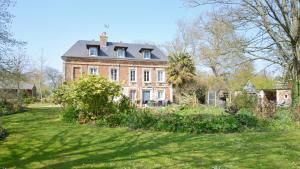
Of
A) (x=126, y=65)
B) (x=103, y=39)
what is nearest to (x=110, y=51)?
(x=103, y=39)

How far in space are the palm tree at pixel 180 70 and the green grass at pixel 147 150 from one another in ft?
87.8

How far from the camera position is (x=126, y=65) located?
42.5m

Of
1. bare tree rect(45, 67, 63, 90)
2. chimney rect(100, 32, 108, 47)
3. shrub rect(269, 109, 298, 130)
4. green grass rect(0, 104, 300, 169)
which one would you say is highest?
chimney rect(100, 32, 108, 47)

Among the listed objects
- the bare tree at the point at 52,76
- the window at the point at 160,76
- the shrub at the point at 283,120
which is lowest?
the shrub at the point at 283,120

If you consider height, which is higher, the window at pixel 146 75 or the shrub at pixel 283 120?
the window at pixel 146 75

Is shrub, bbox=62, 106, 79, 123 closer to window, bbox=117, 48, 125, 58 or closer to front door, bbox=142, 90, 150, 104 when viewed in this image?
window, bbox=117, 48, 125, 58

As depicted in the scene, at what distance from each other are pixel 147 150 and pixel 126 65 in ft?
112

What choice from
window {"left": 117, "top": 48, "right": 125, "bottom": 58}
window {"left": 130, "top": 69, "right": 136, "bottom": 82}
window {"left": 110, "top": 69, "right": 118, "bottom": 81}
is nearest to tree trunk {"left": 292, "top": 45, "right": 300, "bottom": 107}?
window {"left": 130, "top": 69, "right": 136, "bottom": 82}

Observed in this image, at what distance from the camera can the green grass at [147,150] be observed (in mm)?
7070

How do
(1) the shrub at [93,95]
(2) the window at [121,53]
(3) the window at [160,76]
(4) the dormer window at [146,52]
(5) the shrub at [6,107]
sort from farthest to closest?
(3) the window at [160,76]
(4) the dormer window at [146,52]
(2) the window at [121,53]
(5) the shrub at [6,107]
(1) the shrub at [93,95]

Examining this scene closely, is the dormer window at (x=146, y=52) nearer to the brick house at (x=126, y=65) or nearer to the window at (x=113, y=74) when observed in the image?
the brick house at (x=126, y=65)

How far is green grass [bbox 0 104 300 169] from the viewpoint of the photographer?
7070 mm

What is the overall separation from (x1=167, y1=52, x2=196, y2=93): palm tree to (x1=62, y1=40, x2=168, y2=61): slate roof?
4938 mm

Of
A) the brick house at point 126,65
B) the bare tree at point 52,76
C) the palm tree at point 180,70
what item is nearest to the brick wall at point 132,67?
the brick house at point 126,65
